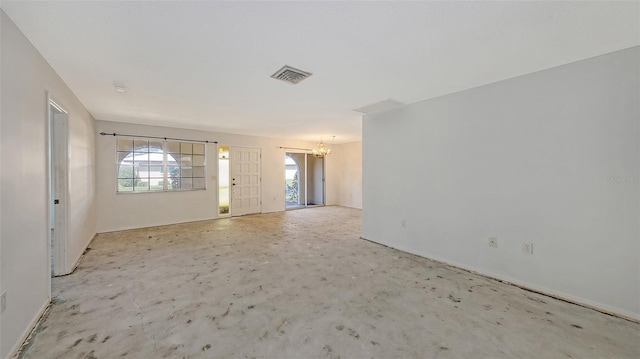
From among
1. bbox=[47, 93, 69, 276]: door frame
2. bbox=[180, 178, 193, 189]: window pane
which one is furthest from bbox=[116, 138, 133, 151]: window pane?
bbox=[47, 93, 69, 276]: door frame

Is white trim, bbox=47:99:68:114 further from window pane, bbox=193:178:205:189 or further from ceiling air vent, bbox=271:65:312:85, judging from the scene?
window pane, bbox=193:178:205:189

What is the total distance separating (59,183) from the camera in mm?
2984

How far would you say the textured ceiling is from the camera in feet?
5.35

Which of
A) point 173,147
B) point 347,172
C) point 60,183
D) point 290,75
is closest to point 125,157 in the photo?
point 173,147

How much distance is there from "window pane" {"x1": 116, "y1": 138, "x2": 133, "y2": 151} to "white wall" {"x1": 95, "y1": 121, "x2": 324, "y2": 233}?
119 mm

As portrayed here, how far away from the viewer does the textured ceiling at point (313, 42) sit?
1632mm

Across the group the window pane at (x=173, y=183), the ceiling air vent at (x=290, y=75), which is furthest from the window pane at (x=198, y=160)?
the ceiling air vent at (x=290, y=75)

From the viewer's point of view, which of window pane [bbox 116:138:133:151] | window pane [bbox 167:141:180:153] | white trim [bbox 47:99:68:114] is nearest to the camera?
white trim [bbox 47:99:68:114]

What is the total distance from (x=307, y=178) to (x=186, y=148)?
461 cm

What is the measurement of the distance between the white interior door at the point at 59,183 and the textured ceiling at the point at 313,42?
54cm

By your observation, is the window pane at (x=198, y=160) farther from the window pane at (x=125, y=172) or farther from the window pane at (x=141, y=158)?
the window pane at (x=125, y=172)

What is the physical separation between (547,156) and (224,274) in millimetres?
3822

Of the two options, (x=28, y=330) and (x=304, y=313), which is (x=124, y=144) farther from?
(x=304, y=313)

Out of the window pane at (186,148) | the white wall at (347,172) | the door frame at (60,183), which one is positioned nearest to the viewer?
the door frame at (60,183)
